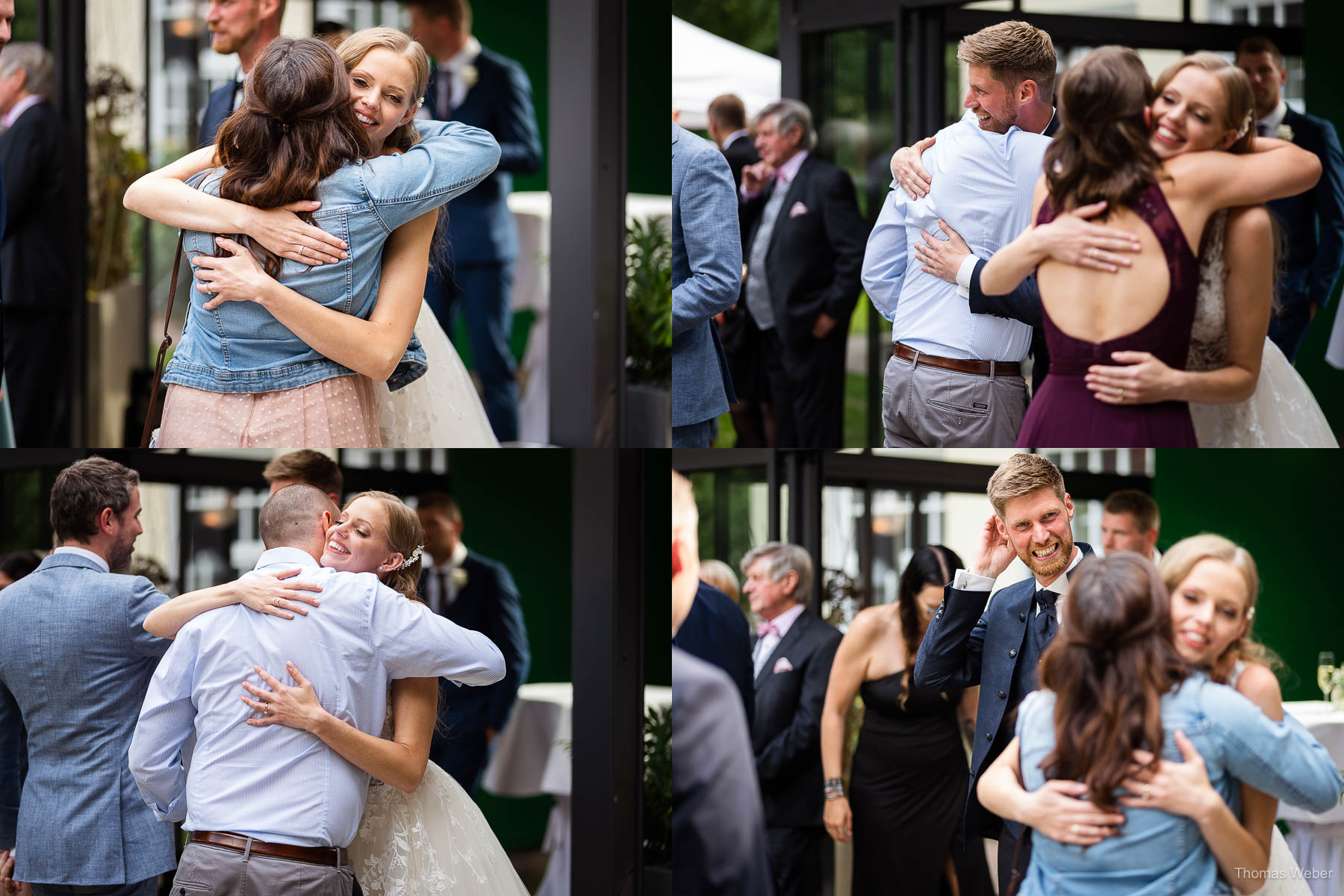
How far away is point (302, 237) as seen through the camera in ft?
10.5

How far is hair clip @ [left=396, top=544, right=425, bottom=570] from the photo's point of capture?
3.45 metres

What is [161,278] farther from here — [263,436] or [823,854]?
[823,854]

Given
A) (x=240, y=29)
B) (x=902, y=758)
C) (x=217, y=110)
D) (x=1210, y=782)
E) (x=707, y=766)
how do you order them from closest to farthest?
(x=1210, y=782) → (x=902, y=758) → (x=707, y=766) → (x=217, y=110) → (x=240, y=29)

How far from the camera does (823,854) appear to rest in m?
3.63

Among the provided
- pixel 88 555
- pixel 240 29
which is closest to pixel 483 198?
pixel 240 29

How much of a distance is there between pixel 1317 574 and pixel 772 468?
1.41 meters

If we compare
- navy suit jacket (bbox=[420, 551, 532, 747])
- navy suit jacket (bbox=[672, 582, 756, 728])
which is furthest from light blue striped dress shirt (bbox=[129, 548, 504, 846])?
navy suit jacket (bbox=[672, 582, 756, 728])

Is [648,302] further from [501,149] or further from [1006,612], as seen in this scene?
[1006,612]

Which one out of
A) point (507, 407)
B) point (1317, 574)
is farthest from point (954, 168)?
point (507, 407)

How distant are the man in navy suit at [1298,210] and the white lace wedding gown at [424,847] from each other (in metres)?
2.41

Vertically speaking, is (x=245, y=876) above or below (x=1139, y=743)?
below

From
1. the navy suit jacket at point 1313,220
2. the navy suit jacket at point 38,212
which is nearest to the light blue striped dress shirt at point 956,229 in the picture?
the navy suit jacket at point 1313,220

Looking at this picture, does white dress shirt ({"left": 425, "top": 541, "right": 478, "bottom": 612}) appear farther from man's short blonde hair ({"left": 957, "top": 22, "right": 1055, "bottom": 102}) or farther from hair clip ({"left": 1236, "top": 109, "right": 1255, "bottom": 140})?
hair clip ({"left": 1236, "top": 109, "right": 1255, "bottom": 140})

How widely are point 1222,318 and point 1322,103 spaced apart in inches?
23.8
